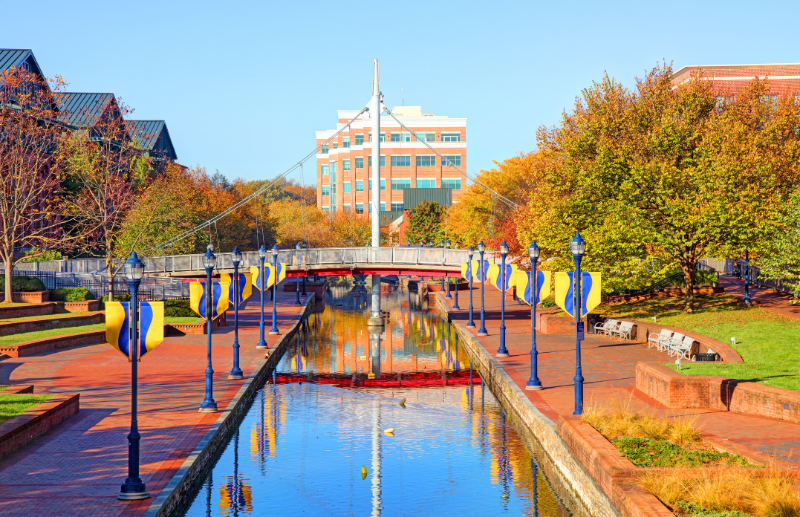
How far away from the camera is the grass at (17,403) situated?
1659 centimetres

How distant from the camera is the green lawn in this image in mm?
20000

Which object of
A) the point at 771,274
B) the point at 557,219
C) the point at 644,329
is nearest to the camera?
the point at 771,274

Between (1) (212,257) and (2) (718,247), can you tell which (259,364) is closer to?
(1) (212,257)

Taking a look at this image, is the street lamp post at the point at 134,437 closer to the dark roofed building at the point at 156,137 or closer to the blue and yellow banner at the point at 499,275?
the blue and yellow banner at the point at 499,275

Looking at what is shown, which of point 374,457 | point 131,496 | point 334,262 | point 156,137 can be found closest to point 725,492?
point 374,457

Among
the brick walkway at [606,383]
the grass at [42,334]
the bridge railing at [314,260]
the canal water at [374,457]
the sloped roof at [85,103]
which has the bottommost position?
the canal water at [374,457]

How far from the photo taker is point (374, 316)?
46688 millimetres

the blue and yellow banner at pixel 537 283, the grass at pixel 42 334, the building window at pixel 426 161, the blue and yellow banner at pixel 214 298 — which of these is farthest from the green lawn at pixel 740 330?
the building window at pixel 426 161

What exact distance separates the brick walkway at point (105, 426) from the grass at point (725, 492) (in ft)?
25.3

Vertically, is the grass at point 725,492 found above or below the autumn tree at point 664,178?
below

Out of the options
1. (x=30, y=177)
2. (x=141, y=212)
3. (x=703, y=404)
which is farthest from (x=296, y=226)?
(x=703, y=404)

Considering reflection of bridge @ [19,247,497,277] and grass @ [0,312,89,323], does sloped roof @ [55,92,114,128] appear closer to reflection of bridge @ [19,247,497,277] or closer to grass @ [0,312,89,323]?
reflection of bridge @ [19,247,497,277]

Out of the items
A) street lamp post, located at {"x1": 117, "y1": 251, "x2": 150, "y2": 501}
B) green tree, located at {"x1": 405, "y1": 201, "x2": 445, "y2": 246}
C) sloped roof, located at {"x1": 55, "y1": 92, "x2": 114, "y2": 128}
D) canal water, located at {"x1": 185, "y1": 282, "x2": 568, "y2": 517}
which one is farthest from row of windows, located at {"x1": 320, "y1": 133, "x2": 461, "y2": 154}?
street lamp post, located at {"x1": 117, "y1": 251, "x2": 150, "y2": 501}

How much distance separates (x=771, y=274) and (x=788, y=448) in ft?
42.9
